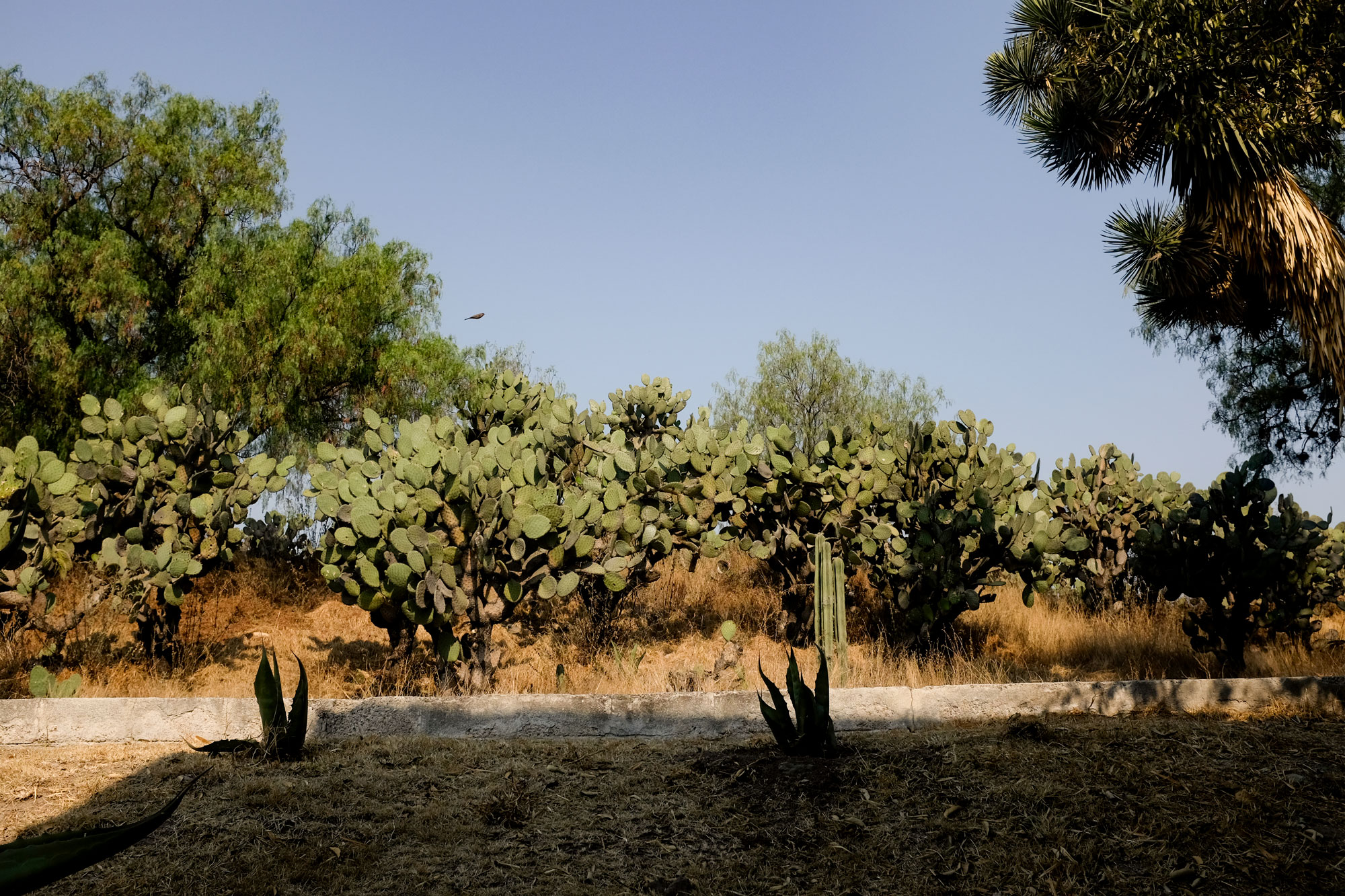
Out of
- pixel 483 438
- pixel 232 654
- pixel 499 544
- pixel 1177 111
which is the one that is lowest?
pixel 232 654

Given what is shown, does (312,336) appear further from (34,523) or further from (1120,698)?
(1120,698)

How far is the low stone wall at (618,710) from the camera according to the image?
6176 mm

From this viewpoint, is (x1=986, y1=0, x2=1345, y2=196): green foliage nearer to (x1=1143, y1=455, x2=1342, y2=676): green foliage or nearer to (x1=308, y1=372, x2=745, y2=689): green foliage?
(x1=1143, y1=455, x2=1342, y2=676): green foliage

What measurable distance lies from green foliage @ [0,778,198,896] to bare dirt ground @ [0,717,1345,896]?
2.35 m

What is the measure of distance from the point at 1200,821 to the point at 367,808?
3831mm

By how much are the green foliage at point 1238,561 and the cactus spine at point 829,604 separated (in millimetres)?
3085

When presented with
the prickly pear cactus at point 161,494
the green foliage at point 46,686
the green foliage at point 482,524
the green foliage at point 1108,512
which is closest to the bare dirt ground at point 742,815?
the green foliage at point 46,686

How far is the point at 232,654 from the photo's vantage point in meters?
10.0

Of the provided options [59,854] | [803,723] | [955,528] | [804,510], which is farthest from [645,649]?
[59,854]

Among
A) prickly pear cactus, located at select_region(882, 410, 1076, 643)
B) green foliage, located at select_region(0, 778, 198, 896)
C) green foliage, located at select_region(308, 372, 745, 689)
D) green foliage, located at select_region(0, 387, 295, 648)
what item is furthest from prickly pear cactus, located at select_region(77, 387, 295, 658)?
green foliage, located at select_region(0, 778, 198, 896)

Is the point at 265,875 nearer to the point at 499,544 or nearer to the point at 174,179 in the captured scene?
the point at 499,544

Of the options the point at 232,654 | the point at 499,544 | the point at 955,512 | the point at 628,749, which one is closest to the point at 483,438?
the point at 232,654

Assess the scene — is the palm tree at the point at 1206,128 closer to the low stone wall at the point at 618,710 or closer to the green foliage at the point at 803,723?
the low stone wall at the point at 618,710

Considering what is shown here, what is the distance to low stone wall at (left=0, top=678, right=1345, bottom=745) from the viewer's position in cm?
618
